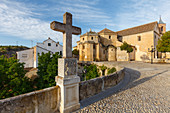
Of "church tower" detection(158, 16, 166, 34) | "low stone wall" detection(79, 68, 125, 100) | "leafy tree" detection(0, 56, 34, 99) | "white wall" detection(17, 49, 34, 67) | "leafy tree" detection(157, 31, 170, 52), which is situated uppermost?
"church tower" detection(158, 16, 166, 34)

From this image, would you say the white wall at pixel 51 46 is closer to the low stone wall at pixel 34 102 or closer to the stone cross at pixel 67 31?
the stone cross at pixel 67 31

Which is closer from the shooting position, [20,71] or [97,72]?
[20,71]

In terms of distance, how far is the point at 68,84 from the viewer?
268cm

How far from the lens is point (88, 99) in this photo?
3594mm

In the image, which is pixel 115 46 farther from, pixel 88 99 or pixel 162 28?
pixel 88 99

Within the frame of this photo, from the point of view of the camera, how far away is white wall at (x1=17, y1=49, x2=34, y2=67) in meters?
20.5

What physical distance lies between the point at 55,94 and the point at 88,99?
1.48 metres

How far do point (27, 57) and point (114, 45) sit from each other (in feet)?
88.7

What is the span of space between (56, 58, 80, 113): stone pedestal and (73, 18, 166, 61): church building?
80.3 ft

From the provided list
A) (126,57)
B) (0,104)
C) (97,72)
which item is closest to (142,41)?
(126,57)

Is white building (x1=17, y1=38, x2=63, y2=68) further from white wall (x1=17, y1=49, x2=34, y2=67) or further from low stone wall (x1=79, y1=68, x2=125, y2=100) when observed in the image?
low stone wall (x1=79, y1=68, x2=125, y2=100)

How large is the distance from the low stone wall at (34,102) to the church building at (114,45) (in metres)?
24.7

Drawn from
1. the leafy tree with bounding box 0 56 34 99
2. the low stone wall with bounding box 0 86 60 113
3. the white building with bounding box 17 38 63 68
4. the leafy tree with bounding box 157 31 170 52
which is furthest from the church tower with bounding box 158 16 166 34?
the leafy tree with bounding box 0 56 34 99

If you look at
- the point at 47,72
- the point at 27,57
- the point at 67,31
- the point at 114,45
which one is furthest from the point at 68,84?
the point at 114,45
